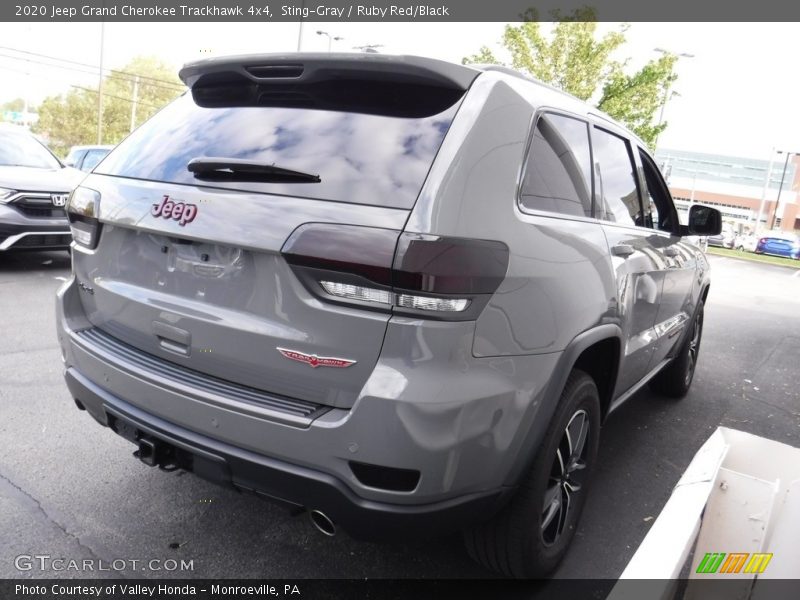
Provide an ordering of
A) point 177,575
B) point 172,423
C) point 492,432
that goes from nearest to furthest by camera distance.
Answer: point 492,432 < point 172,423 < point 177,575

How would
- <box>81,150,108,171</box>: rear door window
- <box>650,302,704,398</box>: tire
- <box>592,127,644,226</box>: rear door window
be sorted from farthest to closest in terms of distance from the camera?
<box>81,150,108,171</box>: rear door window
<box>650,302,704,398</box>: tire
<box>592,127,644,226</box>: rear door window

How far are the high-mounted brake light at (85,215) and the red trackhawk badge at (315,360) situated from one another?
3.53 ft

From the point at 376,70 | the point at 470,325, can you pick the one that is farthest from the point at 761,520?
the point at 376,70

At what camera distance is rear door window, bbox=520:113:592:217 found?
2285mm

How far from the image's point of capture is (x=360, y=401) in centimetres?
185

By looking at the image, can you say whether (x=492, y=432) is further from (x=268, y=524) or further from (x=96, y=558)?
(x=96, y=558)

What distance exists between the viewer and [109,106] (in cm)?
6338

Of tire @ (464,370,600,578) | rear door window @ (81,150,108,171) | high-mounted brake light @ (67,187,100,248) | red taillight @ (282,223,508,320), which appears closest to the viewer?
red taillight @ (282,223,508,320)

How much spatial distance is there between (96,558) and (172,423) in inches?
30.2

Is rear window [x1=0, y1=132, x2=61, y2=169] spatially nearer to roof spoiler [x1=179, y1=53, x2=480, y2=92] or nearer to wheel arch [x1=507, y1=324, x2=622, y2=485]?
roof spoiler [x1=179, y1=53, x2=480, y2=92]

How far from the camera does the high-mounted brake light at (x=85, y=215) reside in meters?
2.51

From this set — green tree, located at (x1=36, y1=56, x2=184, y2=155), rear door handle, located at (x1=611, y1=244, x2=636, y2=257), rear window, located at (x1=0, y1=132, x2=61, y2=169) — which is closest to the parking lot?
rear door handle, located at (x1=611, y1=244, x2=636, y2=257)

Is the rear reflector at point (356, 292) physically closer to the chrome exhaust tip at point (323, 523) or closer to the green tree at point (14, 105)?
the chrome exhaust tip at point (323, 523)

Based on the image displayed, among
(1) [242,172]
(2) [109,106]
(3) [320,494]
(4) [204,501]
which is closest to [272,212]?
(1) [242,172]
